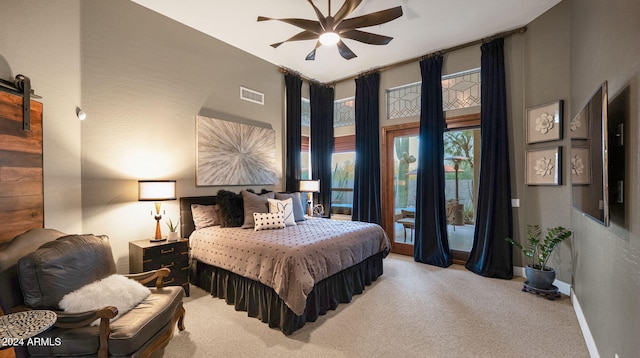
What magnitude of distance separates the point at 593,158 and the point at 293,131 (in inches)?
167

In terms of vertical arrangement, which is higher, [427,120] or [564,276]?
[427,120]

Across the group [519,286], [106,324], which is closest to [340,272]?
[106,324]

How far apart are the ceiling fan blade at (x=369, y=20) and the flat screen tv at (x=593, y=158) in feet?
5.73

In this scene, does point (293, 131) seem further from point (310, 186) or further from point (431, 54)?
point (431, 54)

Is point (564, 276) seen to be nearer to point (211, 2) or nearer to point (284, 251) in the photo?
point (284, 251)

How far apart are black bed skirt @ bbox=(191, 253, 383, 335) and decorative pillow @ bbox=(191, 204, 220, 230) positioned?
0.50 metres

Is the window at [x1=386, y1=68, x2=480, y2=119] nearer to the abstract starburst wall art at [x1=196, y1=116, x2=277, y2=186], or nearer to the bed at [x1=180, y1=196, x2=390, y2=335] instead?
the abstract starburst wall art at [x1=196, y1=116, x2=277, y2=186]

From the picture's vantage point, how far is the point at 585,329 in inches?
92.1

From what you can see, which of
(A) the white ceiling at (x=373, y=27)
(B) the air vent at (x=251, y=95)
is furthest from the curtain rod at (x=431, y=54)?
(B) the air vent at (x=251, y=95)

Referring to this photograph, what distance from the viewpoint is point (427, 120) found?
14.7 feet

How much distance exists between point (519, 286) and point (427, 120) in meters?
2.74

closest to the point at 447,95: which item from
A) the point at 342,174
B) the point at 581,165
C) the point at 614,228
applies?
the point at 342,174

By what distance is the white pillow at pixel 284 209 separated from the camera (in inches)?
147

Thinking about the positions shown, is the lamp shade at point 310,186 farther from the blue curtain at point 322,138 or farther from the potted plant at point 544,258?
the potted plant at point 544,258
